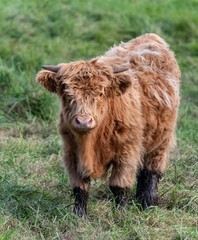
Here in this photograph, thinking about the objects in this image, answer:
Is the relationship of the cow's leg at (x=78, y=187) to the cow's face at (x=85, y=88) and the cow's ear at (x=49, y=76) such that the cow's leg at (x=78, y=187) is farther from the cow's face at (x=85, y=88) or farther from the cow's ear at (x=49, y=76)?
the cow's ear at (x=49, y=76)

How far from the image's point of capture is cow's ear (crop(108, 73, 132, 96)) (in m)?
6.05

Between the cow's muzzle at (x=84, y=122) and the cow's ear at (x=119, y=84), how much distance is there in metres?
0.37

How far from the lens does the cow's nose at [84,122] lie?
18.9 feet

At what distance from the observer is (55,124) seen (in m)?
8.98

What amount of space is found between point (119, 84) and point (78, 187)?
89 centimetres

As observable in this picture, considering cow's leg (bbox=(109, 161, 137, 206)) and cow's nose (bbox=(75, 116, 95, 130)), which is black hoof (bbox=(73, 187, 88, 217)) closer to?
cow's leg (bbox=(109, 161, 137, 206))

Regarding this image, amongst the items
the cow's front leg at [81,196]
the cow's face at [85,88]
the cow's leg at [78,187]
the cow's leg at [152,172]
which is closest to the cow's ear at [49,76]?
the cow's face at [85,88]

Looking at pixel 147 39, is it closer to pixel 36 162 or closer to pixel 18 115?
pixel 36 162

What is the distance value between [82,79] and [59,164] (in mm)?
1994

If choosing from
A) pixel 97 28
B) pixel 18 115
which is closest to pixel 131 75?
pixel 18 115

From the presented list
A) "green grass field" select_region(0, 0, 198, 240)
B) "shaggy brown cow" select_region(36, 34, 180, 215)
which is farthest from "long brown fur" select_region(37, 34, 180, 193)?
"green grass field" select_region(0, 0, 198, 240)

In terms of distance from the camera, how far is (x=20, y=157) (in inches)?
307

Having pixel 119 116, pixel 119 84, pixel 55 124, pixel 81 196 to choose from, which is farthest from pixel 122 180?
pixel 55 124

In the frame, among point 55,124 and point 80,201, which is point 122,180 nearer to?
point 80,201
